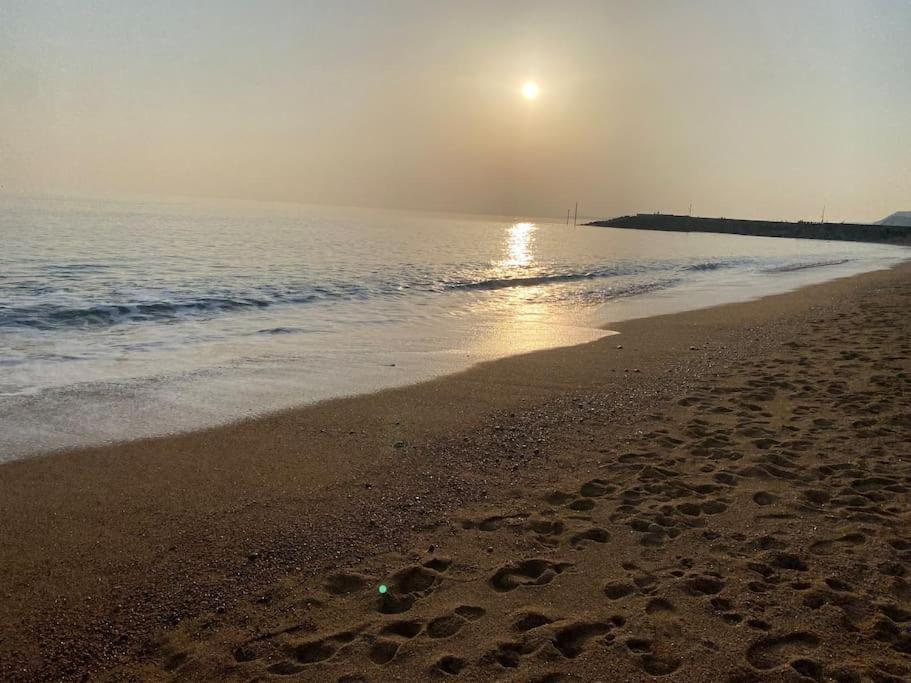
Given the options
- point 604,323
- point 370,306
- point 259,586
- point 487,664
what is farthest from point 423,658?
point 370,306

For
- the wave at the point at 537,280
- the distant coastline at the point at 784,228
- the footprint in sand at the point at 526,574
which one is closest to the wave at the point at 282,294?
the wave at the point at 537,280

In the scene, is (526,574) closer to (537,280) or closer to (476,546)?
(476,546)

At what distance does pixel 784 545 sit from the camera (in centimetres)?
358

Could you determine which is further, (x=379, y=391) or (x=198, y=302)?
(x=198, y=302)

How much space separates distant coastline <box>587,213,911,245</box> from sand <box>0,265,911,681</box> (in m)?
93.6

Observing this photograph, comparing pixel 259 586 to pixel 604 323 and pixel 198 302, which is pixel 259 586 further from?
pixel 198 302

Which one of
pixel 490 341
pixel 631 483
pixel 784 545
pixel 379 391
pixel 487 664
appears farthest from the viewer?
pixel 490 341

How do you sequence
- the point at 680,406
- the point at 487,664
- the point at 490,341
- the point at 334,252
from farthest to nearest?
the point at 334,252 < the point at 490,341 < the point at 680,406 < the point at 487,664

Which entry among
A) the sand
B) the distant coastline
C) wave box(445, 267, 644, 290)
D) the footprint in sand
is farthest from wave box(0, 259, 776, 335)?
the distant coastline

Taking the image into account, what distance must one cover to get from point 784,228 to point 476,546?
110 metres

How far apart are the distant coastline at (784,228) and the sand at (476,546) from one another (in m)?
93.6

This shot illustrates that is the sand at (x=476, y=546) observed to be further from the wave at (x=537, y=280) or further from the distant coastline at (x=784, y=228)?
the distant coastline at (x=784, y=228)

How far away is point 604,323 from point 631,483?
8.62 metres

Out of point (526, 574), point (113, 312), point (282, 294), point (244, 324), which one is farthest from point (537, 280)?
point (526, 574)
